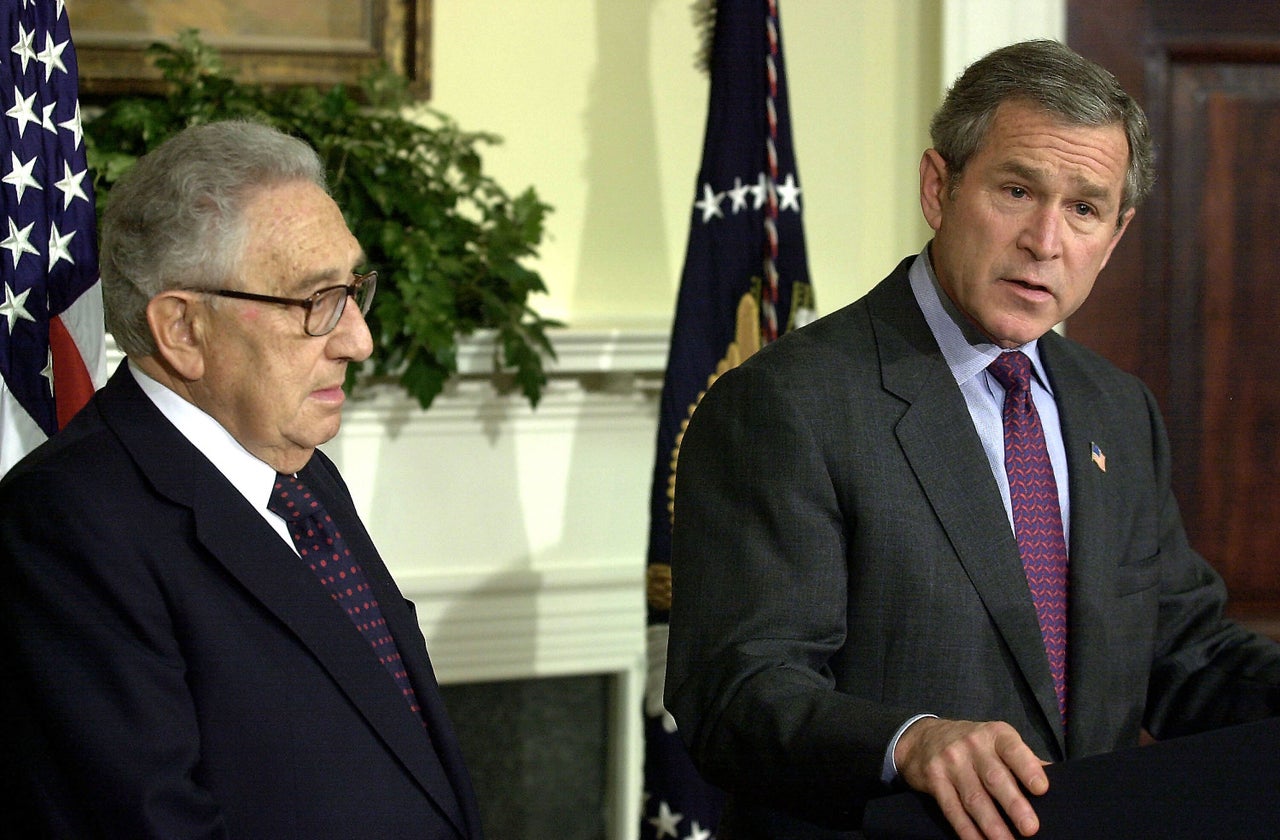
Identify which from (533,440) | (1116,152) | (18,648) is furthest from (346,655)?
(533,440)

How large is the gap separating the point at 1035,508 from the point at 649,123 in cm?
170

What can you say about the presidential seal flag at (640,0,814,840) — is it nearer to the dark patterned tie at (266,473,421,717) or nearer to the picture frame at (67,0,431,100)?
the picture frame at (67,0,431,100)

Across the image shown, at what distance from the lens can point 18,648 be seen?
1.26 meters

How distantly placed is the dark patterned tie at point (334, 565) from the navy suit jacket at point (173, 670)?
74 mm

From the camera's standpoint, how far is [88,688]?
4.13 feet

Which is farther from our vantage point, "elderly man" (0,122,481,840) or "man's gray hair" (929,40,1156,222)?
"man's gray hair" (929,40,1156,222)

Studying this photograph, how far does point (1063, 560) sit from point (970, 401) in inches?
8.5

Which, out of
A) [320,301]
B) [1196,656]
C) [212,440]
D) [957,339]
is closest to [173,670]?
[212,440]

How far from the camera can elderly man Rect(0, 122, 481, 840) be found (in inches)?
49.6

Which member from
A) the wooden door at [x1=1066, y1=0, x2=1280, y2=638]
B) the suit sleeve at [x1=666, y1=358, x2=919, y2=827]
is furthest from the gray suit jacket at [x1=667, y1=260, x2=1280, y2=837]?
the wooden door at [x1=1066, y1=0, x2=1280, y2=638]

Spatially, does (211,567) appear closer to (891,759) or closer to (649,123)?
(891,759)

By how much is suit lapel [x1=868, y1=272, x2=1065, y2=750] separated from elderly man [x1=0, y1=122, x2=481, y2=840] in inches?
24.8

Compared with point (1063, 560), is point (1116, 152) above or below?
above

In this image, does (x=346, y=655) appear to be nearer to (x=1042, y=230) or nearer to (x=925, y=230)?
(x=1042, y=230)
